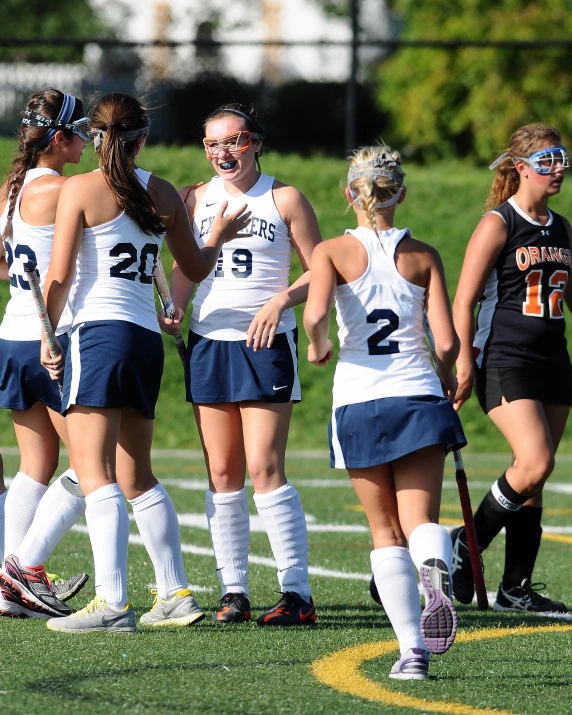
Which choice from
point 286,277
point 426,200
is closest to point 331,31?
point 426,200

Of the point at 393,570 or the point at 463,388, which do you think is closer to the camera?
the point at 393,570

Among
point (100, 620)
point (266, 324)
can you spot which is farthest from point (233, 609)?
point (266, 324)

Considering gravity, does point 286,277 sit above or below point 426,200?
below

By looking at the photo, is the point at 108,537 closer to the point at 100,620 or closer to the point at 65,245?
the point at 100,620

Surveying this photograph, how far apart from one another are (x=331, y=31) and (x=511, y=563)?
1532 cm

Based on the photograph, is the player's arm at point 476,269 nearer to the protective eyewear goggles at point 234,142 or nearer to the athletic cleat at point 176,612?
the protective eyewear goggles at point 234,142

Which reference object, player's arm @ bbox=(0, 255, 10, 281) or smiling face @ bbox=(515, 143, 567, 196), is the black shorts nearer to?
smiling face @ bbox=(515, 143, 567, 196)

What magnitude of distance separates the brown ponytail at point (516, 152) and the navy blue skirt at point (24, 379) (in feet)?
7.19

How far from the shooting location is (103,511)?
A: 14.8 ft

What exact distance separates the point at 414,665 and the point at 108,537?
4.33 ft

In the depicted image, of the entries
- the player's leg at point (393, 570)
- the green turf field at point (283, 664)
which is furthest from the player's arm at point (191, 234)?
the green turf field at point (283, 664)

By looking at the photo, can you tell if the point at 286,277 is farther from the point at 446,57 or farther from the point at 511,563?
the point at 446,57

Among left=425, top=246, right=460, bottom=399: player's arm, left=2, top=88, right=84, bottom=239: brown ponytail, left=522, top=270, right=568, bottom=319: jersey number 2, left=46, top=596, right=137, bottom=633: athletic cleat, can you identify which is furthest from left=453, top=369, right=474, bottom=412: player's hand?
left=2, top=88, right=84, bottom=239: brown ponytail

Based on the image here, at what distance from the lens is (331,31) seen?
19500 millimetres
